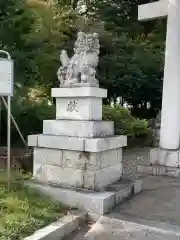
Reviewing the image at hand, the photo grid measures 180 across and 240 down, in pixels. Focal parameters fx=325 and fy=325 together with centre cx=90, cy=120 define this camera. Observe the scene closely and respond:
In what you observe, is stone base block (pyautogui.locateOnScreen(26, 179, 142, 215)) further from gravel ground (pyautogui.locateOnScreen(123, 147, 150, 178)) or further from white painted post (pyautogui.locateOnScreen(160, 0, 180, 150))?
white painted post (pyautogui.locateOnScreen(160, 0, 180, 150))

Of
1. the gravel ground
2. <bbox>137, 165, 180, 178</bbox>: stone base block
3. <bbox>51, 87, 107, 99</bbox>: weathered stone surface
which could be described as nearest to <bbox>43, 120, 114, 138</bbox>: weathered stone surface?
<bbox>51, 87, 107, 99</bbox>: weathered stone surface

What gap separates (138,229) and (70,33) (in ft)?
29.4

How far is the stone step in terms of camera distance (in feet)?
13.1

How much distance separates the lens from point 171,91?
7.51 metres

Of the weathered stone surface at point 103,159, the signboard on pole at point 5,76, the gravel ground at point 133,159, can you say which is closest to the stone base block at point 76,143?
the weathered stone surface at point 103,159

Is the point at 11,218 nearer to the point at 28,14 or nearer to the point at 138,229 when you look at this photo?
the point at 138,229

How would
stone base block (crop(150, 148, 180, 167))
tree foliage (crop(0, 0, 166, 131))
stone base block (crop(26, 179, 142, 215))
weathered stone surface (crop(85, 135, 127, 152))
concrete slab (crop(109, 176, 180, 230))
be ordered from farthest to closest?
1. tree foliage (crop(0, 0, 166, 131))
2. stone base block (crop(150, 148, 180, 167))
3. weathered stone surface (crop(85, 135, 127, 152))
4. stone base block (crop(26, 179, 142, 215))
5. concrete slab (crop(109, 176, 180, 230))

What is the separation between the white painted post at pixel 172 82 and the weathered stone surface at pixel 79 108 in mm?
2763

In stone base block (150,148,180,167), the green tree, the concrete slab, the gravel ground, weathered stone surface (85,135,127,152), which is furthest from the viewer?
the green tree

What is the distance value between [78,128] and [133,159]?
16.3 ft

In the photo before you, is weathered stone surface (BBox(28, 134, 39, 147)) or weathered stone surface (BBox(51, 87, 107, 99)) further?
weathered stone surface (BBox(28, 134, 39, 147))

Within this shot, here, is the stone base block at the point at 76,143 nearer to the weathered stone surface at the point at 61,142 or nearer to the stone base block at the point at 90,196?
the weathered stone surface at the point at 61,142

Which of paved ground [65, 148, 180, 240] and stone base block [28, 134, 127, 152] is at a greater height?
stone base block [28, 134, 127, 152]

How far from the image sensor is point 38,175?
211 inches
